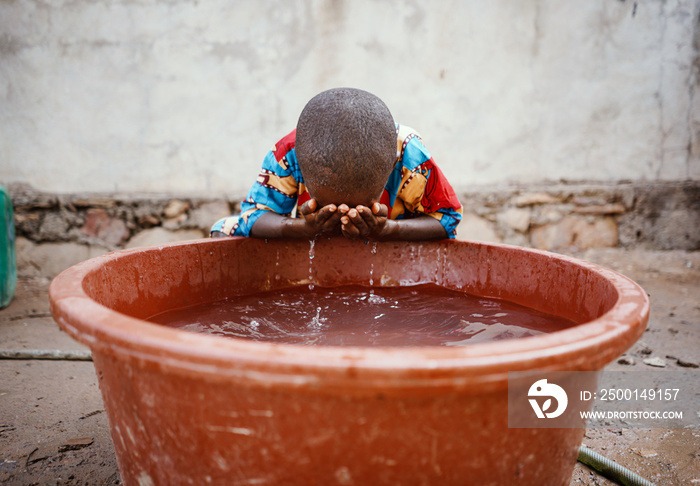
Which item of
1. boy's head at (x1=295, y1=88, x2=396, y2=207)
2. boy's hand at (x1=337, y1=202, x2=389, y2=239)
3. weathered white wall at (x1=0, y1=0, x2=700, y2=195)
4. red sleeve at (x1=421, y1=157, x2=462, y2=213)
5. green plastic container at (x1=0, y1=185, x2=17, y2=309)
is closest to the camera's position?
boy's head at (x1=295, y1=88, x2=396, y2=207)

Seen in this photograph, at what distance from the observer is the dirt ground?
1363 mm

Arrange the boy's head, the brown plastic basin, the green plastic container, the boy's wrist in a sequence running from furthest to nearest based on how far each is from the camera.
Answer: the green plastic container → the boy's wrist → the boy's head → the brown plastic basin

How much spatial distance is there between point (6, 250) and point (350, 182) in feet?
9.35

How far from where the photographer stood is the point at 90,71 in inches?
137

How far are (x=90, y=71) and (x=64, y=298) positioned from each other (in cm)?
334

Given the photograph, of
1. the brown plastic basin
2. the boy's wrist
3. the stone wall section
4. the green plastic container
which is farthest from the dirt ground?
the boy's wrist

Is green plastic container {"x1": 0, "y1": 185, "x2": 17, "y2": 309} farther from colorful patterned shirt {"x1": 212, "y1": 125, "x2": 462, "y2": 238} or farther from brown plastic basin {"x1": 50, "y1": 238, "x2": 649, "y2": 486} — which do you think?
brown plastic basin {"x1": 50, "y1": 238, "x2": 649, "y2": 486}

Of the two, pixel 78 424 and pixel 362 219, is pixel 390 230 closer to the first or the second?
pixel 362 219

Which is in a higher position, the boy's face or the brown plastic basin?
the boy's face

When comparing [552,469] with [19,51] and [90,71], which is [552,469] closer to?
[90,71]

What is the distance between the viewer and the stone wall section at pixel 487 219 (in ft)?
11.6

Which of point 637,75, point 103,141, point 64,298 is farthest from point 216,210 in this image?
point 637,75

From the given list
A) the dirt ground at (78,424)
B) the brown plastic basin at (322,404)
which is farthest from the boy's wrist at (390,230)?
the dirt ground at (78,424)

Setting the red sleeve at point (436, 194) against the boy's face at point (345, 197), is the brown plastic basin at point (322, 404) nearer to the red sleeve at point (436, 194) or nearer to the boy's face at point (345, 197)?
the boy's face at point (345, 197)
